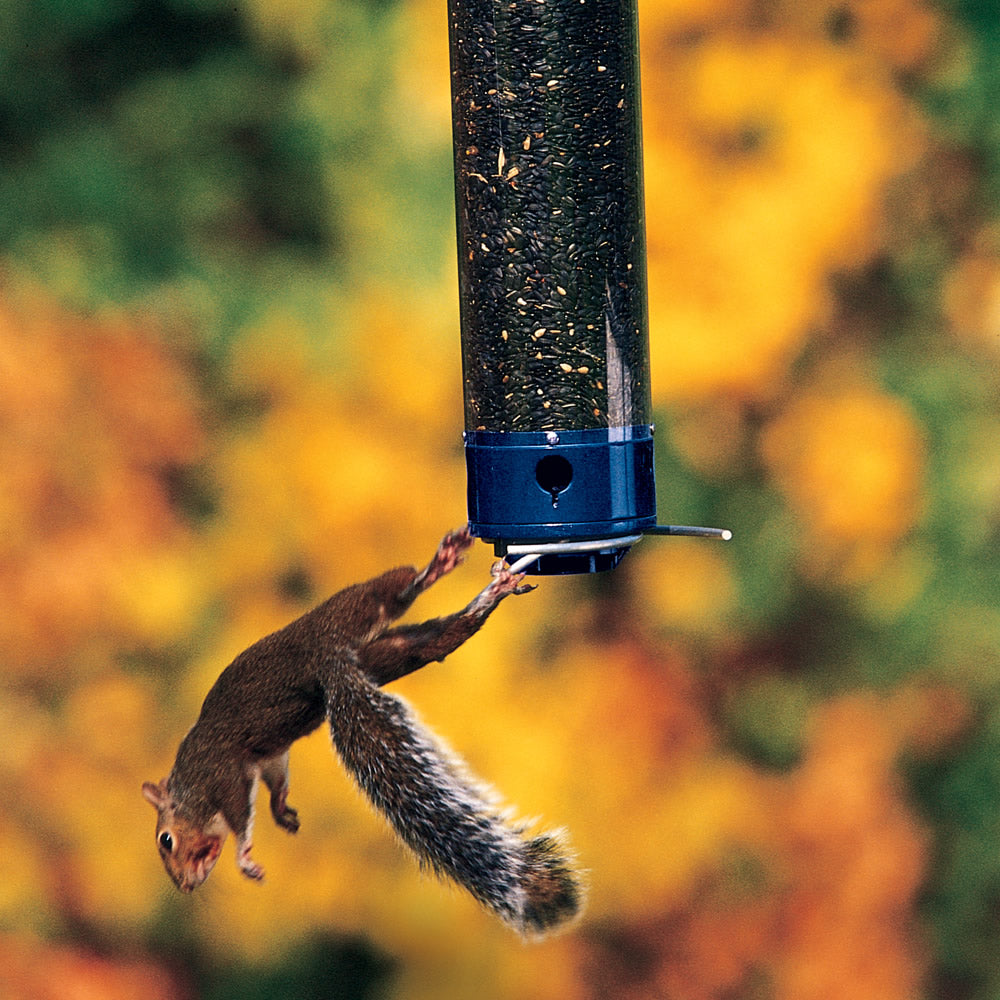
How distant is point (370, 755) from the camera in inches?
70.7

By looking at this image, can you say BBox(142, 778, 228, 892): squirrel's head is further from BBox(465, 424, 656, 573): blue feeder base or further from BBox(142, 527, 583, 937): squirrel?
BBox(465, 424, 656, 573): blue feeder base

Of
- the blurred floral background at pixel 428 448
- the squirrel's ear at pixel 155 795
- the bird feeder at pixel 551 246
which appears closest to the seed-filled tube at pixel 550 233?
the bird feeder at pixel 551 246

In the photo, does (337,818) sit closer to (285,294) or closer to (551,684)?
(551,684)

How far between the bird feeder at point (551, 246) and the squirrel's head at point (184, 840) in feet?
1.79

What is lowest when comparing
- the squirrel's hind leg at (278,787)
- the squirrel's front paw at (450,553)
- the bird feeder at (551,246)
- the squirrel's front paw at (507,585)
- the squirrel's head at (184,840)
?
the squirrel's head at (184,840)

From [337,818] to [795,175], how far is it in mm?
2378

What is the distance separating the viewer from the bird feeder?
215 centimetres

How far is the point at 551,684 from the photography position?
4727 millimetres

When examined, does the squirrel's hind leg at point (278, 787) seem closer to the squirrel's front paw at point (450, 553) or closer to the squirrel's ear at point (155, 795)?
the squirrel's ear at point (155, 795)

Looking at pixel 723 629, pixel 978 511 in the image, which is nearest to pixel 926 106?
pixel 978 511

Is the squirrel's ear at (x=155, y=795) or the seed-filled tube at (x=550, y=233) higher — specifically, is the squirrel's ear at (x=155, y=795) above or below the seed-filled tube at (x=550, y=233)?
below

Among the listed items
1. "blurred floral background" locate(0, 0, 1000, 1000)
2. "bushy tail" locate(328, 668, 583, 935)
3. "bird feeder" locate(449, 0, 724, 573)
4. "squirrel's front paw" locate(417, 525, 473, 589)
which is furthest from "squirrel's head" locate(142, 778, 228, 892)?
"blurred floral background" locate(0, 0, 1000, 1000)

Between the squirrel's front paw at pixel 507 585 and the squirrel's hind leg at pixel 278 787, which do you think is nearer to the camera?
the squirrel's front paw at pixel 507 585

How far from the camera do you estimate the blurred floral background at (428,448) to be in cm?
464
